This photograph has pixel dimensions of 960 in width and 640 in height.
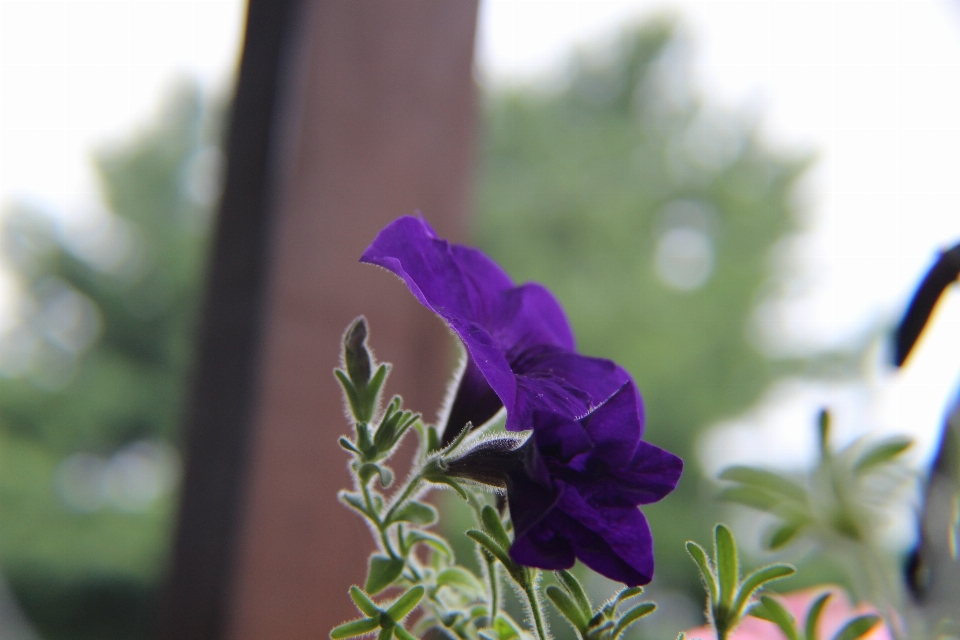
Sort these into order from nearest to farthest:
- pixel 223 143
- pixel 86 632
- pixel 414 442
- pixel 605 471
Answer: pixel 605 471 → pixel 223 143 → pixel 414 442 → pixel 86 632

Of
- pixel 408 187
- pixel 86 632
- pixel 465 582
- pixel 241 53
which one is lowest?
pixel 86 632

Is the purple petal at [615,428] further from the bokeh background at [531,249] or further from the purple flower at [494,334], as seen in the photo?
the bokeh background at [531,249]

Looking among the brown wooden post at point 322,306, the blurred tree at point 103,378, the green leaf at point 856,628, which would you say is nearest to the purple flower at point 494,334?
the green leaf at point 856,628

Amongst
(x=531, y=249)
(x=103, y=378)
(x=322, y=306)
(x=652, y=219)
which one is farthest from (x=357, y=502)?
(x=652, y=219)

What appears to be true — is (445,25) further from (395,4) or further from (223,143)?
(223,143)

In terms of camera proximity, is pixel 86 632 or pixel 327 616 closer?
pixel 327 616

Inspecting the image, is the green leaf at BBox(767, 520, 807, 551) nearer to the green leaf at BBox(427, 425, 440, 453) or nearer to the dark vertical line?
the green leaf at BBox(427, 425, 440, 453)

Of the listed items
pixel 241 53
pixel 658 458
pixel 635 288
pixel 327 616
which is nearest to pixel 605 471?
pixel 658 458
